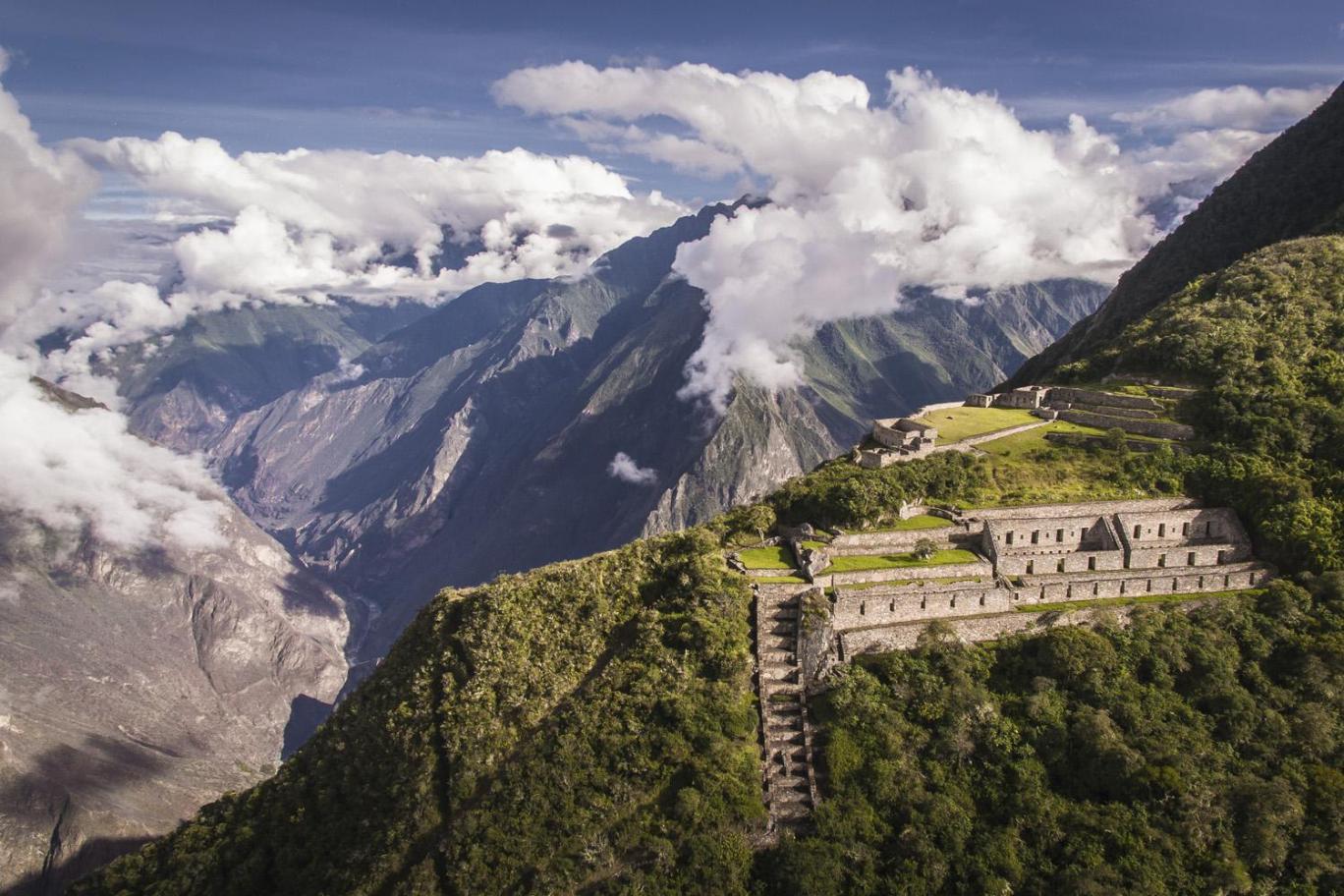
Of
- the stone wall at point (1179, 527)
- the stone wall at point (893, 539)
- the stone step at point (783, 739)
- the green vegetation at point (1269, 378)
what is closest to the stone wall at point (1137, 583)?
the green vegetation at point (1269, 378)

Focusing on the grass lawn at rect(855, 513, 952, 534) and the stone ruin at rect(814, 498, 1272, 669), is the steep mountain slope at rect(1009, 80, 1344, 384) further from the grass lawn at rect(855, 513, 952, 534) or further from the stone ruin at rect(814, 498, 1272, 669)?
the grass lawn at rect(855, 513, 952, 534)

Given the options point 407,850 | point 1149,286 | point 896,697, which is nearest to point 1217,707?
point 896,697

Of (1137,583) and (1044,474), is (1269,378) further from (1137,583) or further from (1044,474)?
(1137,583)

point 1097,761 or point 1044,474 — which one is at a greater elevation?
point 1044,474

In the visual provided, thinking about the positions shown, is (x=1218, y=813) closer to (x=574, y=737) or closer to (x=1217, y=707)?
(x=1217, y=707)

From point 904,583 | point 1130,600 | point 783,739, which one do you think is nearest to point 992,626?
point 904,583

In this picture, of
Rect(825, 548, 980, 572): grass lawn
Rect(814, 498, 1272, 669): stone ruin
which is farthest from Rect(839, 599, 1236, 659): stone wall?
Rect(825, 548, 980, 572): grass lawn

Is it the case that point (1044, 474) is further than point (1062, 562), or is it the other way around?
point (1044, 474)

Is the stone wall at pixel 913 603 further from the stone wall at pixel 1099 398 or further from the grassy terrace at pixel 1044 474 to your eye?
the stone wall at pixel 1099 398
